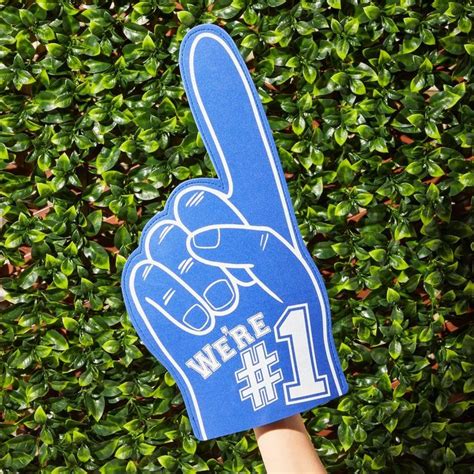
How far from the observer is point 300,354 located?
0.87 metres

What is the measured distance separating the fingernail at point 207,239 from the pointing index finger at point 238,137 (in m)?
0.05

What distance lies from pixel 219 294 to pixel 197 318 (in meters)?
0.04

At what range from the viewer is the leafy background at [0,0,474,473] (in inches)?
73.4

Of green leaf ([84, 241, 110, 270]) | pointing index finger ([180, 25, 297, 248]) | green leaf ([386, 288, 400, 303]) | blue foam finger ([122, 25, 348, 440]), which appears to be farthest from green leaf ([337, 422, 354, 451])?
pointing index finger ([180, 25, 297, 248])

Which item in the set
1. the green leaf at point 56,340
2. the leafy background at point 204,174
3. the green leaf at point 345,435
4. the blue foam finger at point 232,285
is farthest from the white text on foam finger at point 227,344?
the green leaf at point 345,435

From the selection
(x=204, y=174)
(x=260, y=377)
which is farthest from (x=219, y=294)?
(x=204, y=174)

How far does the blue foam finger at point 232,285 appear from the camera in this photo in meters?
0.85

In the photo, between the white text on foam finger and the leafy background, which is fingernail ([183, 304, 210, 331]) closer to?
the white text on foam finger

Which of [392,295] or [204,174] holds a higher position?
[204,174]

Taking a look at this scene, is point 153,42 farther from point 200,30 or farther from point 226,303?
point 226,303

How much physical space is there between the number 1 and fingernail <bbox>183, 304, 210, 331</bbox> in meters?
0.10

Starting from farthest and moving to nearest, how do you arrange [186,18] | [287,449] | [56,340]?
[56,340], [186,18], [287,449]

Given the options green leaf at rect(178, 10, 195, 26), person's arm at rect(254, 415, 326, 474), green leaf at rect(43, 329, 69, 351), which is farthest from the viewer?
green leaf at rect(43, 329, 69, 351)

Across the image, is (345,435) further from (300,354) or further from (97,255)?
(300,354)
